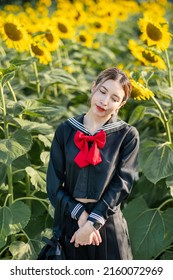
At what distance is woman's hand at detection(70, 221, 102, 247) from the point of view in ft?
7.67

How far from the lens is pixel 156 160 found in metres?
3.21

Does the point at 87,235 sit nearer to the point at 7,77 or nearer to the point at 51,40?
the point at 7,77

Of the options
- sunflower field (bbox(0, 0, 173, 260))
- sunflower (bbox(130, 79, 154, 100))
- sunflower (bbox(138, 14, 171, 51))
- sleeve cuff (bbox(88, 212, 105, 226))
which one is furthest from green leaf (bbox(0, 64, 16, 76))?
sleeve cuff (bbox(88, 212, 105, 226))

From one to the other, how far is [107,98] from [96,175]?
0.88 ft

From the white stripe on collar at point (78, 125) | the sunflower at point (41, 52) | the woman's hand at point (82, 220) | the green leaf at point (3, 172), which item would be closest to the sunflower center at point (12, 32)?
the sunflower at point (41, 52)

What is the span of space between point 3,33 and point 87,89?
840 mm

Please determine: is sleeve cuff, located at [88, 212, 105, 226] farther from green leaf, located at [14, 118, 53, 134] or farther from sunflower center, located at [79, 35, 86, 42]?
sunflower center, located at [79, 35, 86, 42]

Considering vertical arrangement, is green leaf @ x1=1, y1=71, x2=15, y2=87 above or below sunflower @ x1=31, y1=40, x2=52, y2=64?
below

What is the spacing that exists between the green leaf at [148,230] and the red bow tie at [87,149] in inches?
37.0

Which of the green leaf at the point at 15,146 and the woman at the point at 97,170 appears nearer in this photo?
the woman at the point at 97,170

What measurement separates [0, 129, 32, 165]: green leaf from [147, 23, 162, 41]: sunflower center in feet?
3.44

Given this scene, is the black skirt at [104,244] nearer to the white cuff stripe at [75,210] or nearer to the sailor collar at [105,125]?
the white cuff stripe at [75,210]

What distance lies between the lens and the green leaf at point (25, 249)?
310 centimetres
